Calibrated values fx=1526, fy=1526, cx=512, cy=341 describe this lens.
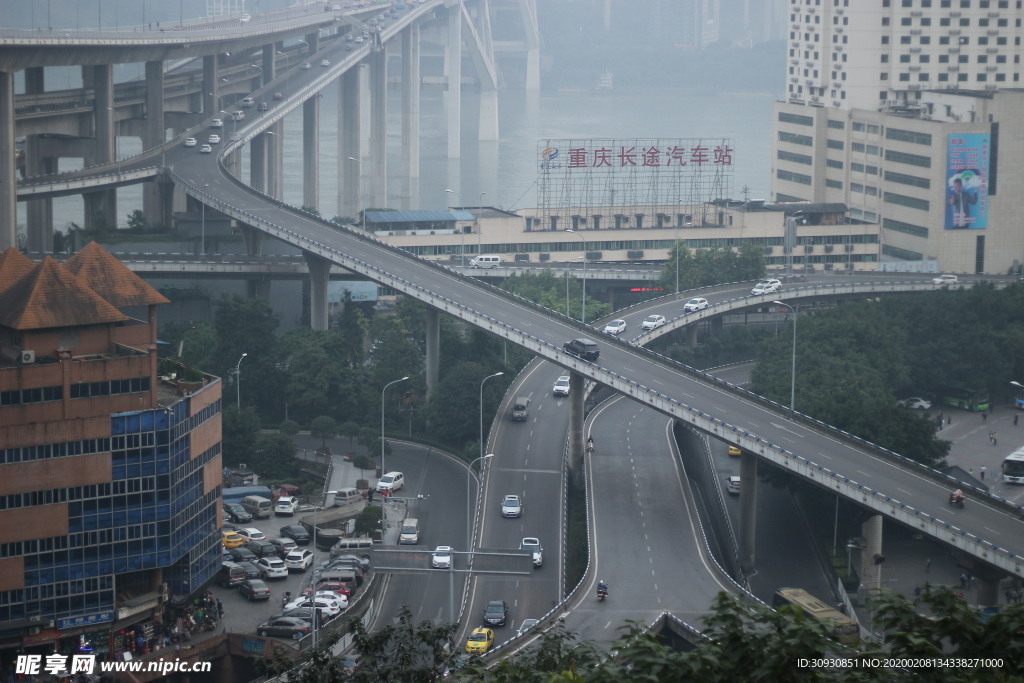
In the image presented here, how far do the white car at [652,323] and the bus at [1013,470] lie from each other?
30.1ft

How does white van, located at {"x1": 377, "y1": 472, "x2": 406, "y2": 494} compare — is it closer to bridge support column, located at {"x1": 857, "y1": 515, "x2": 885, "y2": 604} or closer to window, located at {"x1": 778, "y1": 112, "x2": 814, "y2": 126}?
bridge support column, located at {"x1": 857, "y1": 515, "x2": 885, "y2": 604}

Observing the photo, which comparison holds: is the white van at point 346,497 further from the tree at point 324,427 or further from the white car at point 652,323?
the white car at point 652,323

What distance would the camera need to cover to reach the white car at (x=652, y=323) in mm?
35438

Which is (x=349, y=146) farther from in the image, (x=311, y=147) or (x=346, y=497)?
(x=346, y=497)

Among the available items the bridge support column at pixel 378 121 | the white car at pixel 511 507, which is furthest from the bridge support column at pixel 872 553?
the bridge support column at pixel 378 121

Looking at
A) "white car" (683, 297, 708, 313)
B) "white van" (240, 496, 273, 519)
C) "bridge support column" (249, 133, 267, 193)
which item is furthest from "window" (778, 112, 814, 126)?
"white van" (240, 496, 273, 519)

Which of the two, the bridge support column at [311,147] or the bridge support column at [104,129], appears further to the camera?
the bridge support column at [311,147]

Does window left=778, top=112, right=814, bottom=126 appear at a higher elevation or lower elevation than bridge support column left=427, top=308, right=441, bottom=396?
higher

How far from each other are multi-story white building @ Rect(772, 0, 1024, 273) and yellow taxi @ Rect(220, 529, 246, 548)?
2636cm

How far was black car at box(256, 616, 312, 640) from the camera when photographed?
20.2 metres

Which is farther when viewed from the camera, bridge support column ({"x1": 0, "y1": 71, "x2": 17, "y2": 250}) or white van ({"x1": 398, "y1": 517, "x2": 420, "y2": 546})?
bridge support column ({"x1": 0, "y1": 71, "x2": 17, "y2": 250})

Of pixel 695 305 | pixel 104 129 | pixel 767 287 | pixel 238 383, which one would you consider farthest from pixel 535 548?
pixel 104 129

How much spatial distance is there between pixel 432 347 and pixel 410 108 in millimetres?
36327

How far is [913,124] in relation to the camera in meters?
44.7
